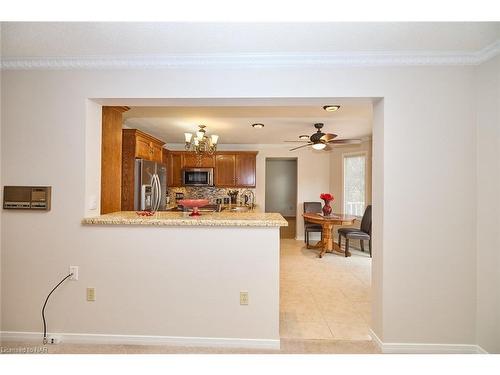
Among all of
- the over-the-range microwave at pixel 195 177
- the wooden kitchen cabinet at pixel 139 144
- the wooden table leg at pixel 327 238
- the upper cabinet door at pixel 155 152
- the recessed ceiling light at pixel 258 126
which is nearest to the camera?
the wooden kitchen cabinet at pixel 139 144

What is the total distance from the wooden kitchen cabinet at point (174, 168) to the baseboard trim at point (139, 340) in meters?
4.12

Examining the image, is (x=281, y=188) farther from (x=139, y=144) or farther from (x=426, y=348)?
(x=426, y=348)

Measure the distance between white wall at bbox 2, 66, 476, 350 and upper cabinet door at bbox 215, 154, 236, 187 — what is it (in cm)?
400

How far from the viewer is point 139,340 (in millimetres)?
2105

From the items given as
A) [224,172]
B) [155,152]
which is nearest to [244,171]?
[224,172]

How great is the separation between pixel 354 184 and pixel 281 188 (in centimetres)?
270

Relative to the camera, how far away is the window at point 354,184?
227 inches

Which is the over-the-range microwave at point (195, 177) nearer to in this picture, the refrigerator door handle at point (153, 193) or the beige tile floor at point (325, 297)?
the refrigerator door handle at point (153, 193)

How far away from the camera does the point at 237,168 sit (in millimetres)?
6094

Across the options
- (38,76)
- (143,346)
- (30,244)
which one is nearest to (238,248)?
(143,346)

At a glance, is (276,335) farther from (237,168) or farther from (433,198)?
(237,168)

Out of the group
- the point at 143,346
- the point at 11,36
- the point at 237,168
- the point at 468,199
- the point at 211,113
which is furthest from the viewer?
the point at 237,168

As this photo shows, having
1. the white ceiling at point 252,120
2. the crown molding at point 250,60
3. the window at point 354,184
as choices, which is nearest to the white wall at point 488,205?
the crown molding at point 250,60

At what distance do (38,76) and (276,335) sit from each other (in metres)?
2.96
